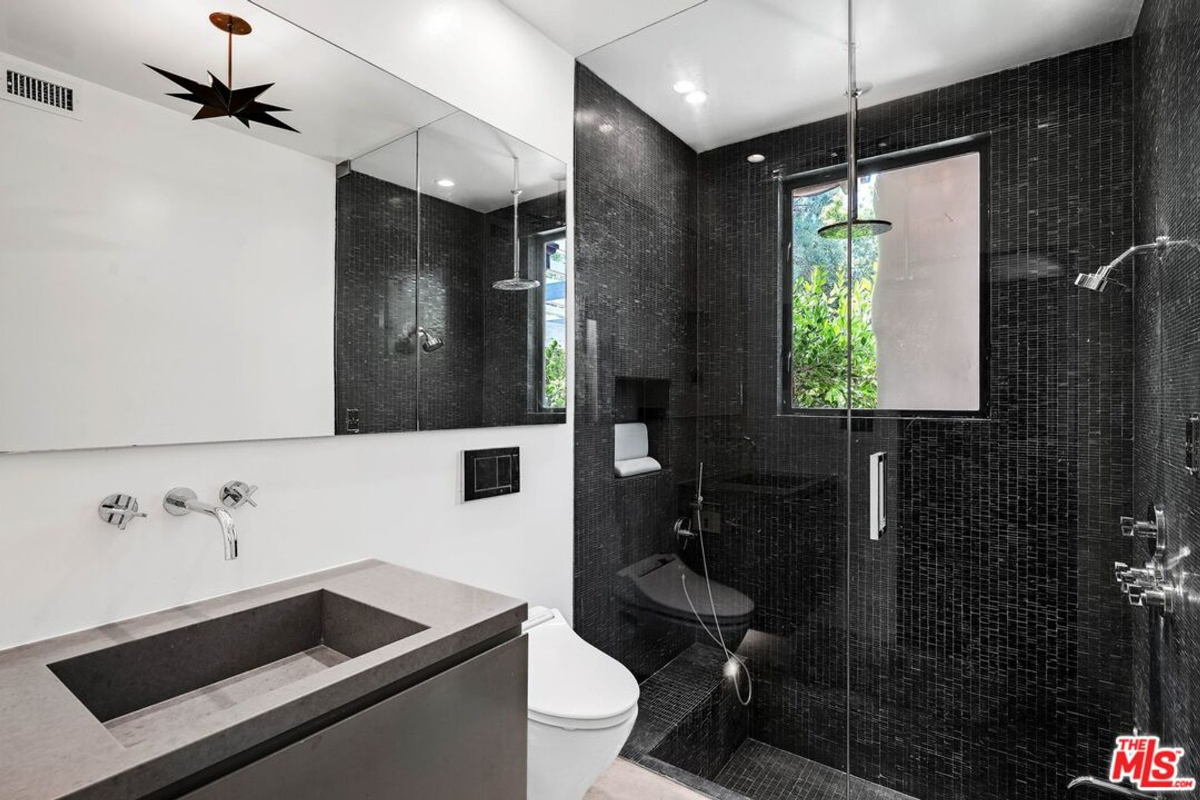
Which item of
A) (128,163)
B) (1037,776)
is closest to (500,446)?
(128,163)

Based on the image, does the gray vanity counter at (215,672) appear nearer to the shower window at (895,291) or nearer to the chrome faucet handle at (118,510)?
the chrome faucet handle at (118,510)

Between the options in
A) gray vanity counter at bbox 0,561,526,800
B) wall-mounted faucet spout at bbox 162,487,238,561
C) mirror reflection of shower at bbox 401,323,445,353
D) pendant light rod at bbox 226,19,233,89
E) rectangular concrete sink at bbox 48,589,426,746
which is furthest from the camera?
mirror reflection of shower at bbox 401,323,445,353

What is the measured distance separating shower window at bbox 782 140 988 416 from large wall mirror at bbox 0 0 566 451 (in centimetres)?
115

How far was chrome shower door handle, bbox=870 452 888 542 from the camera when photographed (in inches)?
84.4

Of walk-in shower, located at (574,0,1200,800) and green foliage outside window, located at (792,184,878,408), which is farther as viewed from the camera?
green foliage outside window, located at (792,184,878,408)

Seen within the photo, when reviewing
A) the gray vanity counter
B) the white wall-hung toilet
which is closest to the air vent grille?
the gray vanity counter

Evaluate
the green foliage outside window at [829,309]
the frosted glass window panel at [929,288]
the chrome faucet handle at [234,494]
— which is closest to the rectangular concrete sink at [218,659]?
the chrome faucet handle at [234,494]

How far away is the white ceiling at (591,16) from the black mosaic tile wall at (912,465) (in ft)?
0.67

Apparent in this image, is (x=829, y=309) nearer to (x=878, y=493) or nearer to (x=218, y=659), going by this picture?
(x=878, y=493)

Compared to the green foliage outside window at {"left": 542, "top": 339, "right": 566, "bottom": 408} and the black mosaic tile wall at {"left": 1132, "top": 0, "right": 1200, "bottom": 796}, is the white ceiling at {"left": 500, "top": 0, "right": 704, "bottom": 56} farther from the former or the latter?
the black mosaic tile wall at {"left": 1132, "top": 0, "right": 1200, "bottom": 796}

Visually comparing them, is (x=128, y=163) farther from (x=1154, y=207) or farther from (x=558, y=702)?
(x=1154, y=207)

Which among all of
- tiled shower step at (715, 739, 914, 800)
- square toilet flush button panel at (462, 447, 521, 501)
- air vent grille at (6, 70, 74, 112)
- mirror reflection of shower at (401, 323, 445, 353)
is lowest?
tiled shower step at (715, 739, 914, 800)

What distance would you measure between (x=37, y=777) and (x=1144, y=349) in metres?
2.46

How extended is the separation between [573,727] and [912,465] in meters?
1.48
